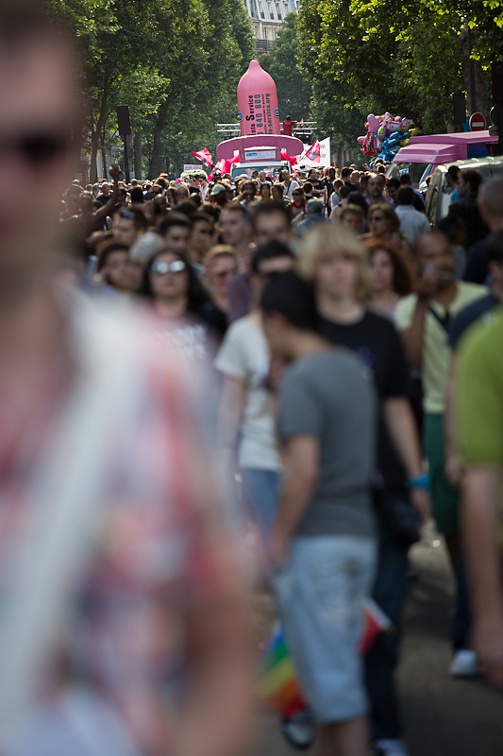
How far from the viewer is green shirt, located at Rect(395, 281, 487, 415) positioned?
21.6ft

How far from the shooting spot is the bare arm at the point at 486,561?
9.80 feet

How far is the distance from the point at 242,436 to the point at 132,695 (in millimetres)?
4821

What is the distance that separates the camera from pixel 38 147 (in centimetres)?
127

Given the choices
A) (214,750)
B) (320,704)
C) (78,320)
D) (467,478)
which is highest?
(78,320)

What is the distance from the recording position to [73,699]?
4.16 feet

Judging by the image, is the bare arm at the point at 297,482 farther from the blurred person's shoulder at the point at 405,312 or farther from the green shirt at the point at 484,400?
the blurred person's shoulder at the point at 405,312

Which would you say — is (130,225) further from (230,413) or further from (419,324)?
(230,413)

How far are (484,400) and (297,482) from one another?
1.05 meters

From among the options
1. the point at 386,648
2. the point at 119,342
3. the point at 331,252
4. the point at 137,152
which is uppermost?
the point at 119,342

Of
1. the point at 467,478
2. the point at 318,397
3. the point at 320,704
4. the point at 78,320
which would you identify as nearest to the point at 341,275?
the point at 318,397

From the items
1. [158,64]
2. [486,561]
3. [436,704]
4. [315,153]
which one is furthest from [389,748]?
[158,64]

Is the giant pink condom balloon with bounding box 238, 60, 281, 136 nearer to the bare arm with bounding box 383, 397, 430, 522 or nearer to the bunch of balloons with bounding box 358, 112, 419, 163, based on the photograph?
the bunch of balloons with bounding box 358, 112, 419, 163

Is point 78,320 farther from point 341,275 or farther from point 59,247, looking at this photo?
point 341,275

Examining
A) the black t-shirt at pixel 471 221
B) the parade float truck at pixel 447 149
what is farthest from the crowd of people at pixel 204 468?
A: the parade float truck at pixel 447 149
